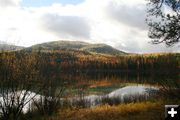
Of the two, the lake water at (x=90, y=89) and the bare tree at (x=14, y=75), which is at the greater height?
the bare tree at (x=14, y=75)

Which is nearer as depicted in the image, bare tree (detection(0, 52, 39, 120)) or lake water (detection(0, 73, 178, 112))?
bare tree (detection(0, 52, 39, 120))

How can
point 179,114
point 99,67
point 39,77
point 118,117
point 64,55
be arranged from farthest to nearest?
point 99,67
point 64,55
point 39,77
point 118,117
point 179,114

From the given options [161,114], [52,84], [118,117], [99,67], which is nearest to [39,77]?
[52,84]

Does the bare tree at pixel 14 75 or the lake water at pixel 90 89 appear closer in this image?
the bare tree at pixel 14 75

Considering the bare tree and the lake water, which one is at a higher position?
the bare tree

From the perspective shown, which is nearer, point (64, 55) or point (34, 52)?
point (34, 52)

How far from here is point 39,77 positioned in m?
14.4

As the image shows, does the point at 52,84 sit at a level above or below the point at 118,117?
above

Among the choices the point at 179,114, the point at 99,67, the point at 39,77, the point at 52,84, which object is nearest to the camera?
the point at 179,114

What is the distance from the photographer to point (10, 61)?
40.1 feet

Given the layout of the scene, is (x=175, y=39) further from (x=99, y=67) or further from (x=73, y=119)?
(x=99, y=67)

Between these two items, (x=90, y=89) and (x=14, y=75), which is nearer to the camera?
(x=14, y=75)

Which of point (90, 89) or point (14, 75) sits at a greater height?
point (14, 75)

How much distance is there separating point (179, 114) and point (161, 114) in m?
7.57
